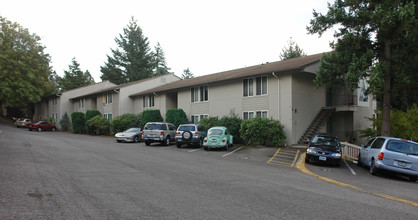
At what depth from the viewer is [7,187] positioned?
7480 mm

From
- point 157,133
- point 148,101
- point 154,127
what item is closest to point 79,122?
point 148,101

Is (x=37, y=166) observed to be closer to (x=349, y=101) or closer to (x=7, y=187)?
(x=7, y=187)

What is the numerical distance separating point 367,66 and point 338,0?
433 cm

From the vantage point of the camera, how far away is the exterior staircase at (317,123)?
22000 mm

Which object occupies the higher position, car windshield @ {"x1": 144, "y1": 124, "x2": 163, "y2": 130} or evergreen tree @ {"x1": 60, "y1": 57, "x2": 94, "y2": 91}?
evergreen tree @ {"x1": 60, "y1": 57, "x2": 94, "y2": 91}

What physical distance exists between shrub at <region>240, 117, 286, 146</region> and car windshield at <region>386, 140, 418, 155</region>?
8440 mm

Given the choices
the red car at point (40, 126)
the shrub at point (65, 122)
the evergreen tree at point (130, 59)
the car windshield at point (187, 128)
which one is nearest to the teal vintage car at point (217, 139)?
the car windshield at point (187, 128)

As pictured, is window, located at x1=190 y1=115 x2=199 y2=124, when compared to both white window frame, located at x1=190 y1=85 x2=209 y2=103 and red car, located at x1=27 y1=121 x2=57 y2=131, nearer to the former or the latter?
white window frame, located at x1=190 y1=85 x2=209 y2=103

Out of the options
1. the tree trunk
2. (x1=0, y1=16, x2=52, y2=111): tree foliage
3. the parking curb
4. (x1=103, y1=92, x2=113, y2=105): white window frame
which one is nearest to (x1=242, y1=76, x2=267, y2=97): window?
the parking curb

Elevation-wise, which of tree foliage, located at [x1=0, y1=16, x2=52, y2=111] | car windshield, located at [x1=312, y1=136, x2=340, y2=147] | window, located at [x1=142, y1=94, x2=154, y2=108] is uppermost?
tree foliage, located at [x1=0, y1=16, x2=52, y2=111]

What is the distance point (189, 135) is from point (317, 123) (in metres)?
9.97

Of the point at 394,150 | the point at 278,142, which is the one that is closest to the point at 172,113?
the point at 278,142

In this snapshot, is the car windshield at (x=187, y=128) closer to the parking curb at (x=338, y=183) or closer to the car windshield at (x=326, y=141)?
the parking curb at (x=338, y=183)

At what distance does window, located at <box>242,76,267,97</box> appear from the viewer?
74.8 feet
